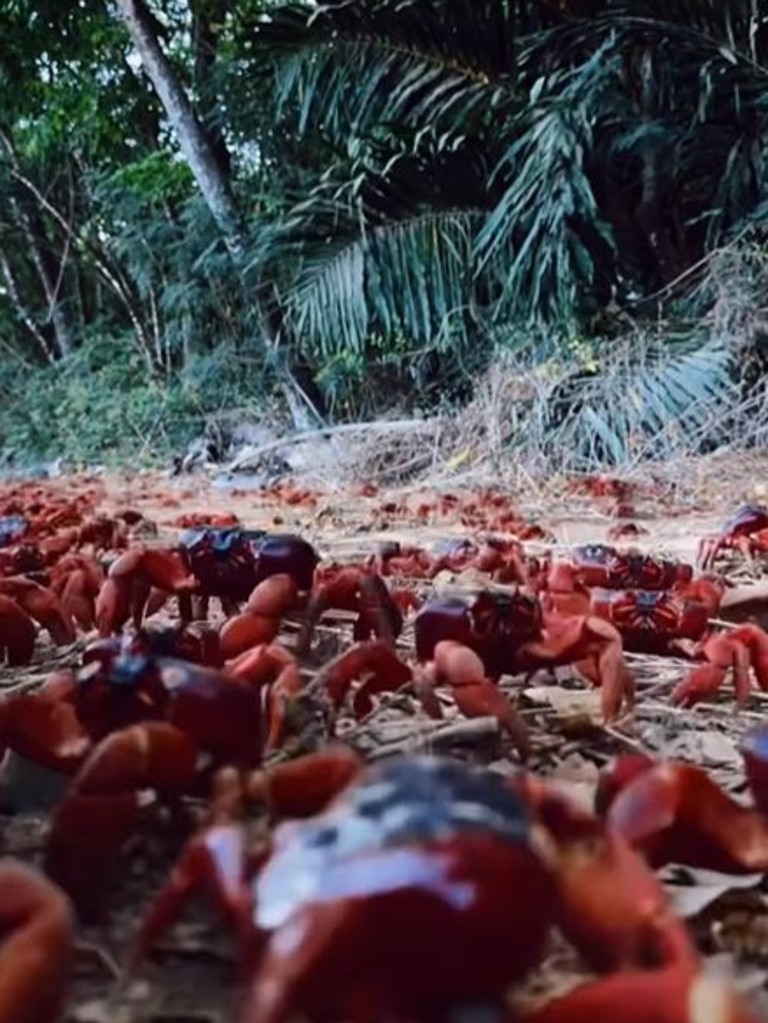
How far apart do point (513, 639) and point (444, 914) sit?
2.52 feet

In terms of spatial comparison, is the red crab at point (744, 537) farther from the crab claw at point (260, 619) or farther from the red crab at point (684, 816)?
the red crab at point (684, 816)

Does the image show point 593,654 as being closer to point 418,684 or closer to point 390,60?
point 418,684

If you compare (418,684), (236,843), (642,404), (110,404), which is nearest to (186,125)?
(110,404)

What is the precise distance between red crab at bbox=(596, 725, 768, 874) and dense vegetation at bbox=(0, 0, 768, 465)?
526 cm

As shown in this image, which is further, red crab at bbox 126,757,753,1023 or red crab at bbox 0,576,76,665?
red crab at bbox 0,576,76,665

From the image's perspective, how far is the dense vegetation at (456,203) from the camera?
254 inches

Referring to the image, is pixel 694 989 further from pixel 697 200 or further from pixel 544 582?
pixel 697 200

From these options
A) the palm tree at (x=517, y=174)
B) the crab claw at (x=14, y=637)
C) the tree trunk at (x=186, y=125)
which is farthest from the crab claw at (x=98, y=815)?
the tree trunk at (x=186, y=125)

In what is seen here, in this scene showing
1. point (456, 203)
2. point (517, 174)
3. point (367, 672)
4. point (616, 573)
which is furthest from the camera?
A: point (456, 203)

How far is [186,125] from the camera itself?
10125 millimetres

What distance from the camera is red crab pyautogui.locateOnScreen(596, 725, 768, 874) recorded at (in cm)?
55

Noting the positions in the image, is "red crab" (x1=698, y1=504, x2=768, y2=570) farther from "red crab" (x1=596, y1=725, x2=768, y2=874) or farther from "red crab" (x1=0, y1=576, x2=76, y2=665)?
"red crab" (x1=596, y1=725, x2=768, y2=874)

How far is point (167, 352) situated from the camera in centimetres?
1402

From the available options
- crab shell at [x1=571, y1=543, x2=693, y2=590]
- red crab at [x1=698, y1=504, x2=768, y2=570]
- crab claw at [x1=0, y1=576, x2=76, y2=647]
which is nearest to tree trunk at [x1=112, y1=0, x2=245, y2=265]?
red crab at [x1=698, y1=504, x2=768, y2=570]
